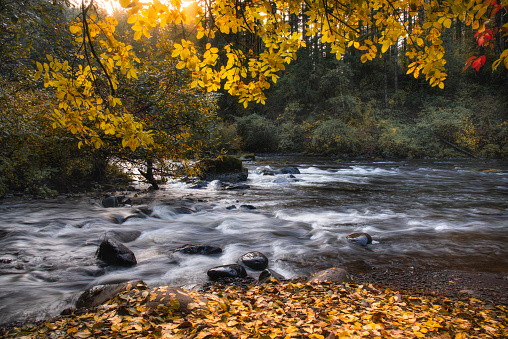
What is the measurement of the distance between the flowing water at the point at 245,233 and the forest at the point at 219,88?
1.46m

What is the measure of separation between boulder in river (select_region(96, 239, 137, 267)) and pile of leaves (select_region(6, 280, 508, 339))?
166 centimetres

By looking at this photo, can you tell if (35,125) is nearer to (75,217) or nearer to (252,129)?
(75,217)

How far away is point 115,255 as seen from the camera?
4820 mm

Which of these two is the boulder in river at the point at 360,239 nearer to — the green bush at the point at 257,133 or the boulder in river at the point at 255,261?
the boulder in river at the point at 255,261

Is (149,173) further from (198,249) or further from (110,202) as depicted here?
(198,249)

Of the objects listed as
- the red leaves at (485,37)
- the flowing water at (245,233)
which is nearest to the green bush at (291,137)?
the flowing water at (245,233)

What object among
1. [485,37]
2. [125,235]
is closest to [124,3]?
[485,37]

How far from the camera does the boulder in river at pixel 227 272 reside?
418 cm

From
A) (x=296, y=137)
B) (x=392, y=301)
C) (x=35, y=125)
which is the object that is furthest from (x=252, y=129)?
(x=392, y=301)

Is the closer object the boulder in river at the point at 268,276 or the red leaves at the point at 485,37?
the red leaves at the point at 485,37

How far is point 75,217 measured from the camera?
717 centimetres

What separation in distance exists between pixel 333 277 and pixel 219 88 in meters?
2.85

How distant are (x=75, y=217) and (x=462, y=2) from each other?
803 centimetres

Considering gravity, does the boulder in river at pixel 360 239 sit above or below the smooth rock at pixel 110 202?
below
